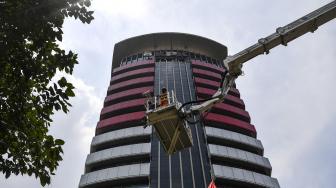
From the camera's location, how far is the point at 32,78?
8.73m

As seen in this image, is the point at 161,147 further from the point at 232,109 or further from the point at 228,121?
the point at 232,109

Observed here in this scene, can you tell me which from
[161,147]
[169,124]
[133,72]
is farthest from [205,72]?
→ [169,124]

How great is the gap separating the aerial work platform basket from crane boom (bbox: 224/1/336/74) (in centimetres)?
415

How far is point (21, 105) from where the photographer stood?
871cm

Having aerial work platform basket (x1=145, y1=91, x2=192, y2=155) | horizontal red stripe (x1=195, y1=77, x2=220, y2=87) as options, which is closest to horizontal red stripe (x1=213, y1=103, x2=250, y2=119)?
horizontal red stripe (x1=195, y1=77, x2=220, y2=87)

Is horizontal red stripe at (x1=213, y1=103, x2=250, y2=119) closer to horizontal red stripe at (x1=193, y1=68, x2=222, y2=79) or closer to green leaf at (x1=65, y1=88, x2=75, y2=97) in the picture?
horizontal red stripe at (x1=193, y1=68, x2=222, y2=79)

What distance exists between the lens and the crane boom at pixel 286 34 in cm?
1684

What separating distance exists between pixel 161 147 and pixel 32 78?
140 ft

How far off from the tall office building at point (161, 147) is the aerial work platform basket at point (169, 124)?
25702 mm

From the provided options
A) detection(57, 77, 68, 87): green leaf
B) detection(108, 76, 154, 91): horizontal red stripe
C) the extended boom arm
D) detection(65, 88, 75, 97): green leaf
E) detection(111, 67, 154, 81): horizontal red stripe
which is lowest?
detection(65, 88, 75, 97): green leaf

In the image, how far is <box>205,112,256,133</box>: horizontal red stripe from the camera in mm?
55934

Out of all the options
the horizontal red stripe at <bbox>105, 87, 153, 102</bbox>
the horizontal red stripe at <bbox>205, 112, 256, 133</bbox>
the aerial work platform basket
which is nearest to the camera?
the aerial work platform basket

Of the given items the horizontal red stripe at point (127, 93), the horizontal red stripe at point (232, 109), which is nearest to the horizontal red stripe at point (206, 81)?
the horizontal red stripe at point (232, 109)

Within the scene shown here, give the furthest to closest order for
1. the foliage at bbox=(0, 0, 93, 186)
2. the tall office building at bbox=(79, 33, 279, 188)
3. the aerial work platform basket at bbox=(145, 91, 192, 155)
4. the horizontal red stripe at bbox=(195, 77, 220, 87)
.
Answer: the horizontal red stripe at bbox=(195, 77, 220, 87), the tall office building at bbox=(79, 33, 279, 188), the aerial work platform basket at bbox=(145, 91, 192, 155), the foliage at bbox=(0, 0, 93, 186)
